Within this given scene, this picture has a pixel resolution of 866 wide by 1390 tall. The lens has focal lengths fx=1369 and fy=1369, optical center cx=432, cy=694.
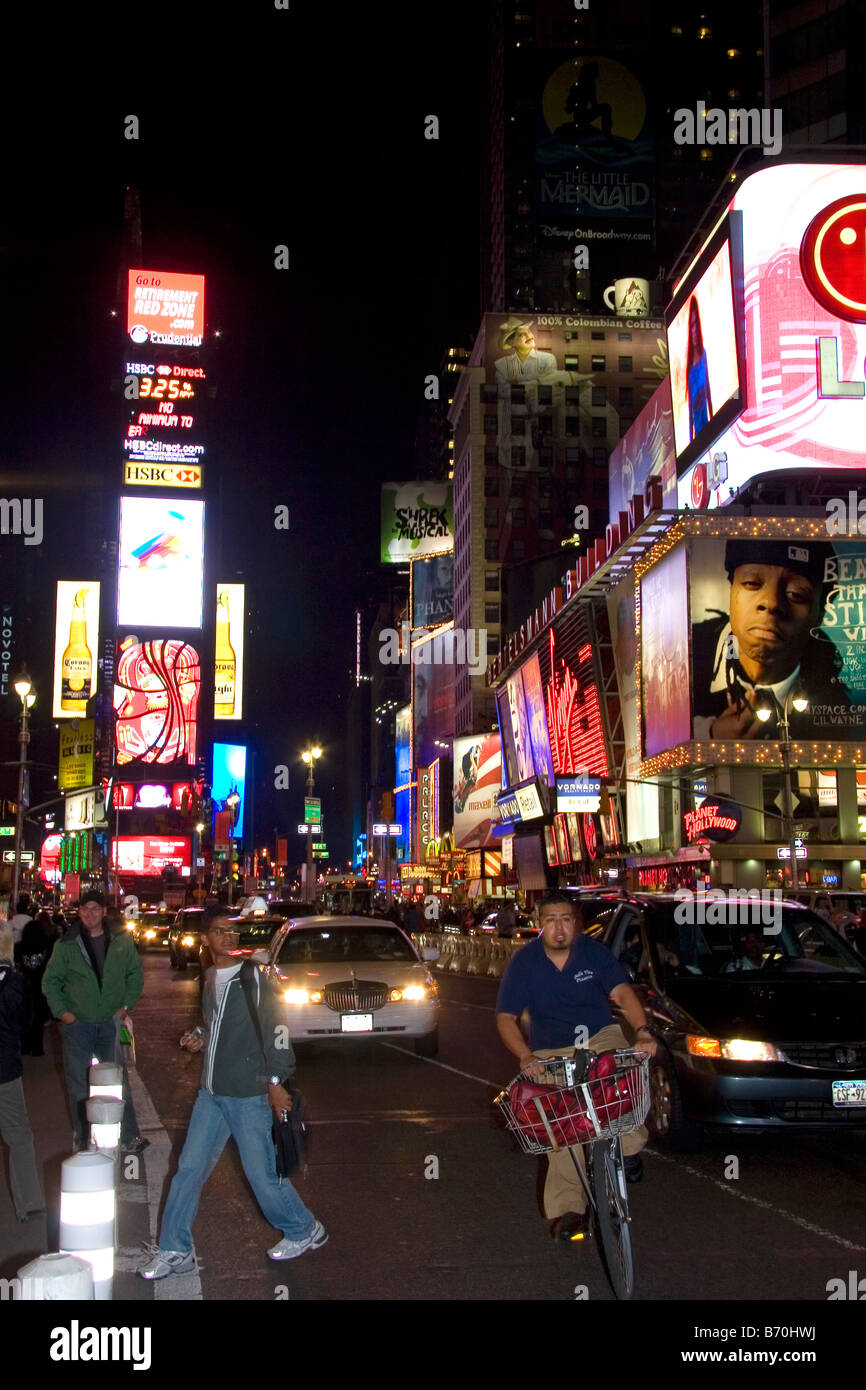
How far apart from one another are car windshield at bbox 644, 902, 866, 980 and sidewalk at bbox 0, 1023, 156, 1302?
4024 mm

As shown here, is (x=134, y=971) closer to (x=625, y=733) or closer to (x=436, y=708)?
(x=625, y=733)

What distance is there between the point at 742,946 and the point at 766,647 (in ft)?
109

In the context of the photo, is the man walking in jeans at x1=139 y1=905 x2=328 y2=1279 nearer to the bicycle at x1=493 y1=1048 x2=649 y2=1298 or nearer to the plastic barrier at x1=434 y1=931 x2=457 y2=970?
the bicycle at x1=493 y1=1048 x2=649 y2=1298

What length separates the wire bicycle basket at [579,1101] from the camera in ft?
19.8

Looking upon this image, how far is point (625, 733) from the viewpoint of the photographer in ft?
177

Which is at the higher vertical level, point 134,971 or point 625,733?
point 625,733

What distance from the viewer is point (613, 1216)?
6082 millimetres

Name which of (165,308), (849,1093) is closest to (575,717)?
(849,1093)

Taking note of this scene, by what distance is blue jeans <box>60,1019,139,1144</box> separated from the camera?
30.7ft

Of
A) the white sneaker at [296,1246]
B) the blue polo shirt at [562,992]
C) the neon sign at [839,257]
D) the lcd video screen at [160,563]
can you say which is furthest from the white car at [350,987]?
the lcd video screen at [160,563]

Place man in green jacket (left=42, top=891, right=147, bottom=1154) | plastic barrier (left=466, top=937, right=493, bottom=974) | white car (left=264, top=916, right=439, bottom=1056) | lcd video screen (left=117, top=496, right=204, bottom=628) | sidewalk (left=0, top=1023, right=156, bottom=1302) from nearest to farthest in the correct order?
sidewalk (left=0, top=1023, right=156, bottom=1302), man in green jacket (left=42, top=891, right=147, bottom=1154), white car (left=264, top=916, right=439, bottom=1056), plastic barrier (left=466, top=937, right=493, bottom=974), lcd video screen (left=117, top=496, right=204, bottom=628)

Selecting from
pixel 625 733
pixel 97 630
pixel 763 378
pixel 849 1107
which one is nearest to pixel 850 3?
pixel 763 378

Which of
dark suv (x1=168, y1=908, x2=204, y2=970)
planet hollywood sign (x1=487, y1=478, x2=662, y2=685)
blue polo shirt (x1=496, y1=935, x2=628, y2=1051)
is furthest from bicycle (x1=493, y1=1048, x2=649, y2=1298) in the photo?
planet hollywood sign (x1=487, y1=478, x2=662, y2=685)

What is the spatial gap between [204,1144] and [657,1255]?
2.35 metres
